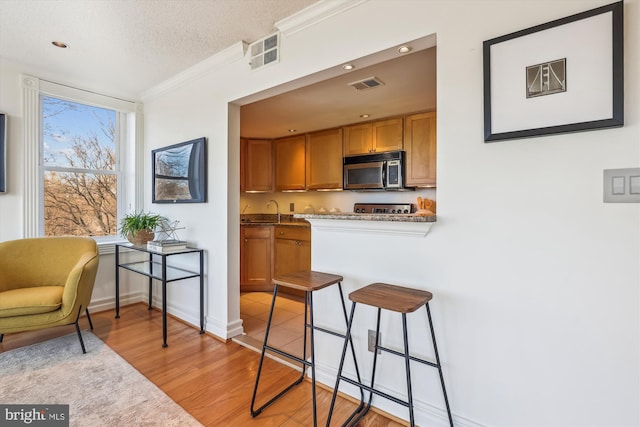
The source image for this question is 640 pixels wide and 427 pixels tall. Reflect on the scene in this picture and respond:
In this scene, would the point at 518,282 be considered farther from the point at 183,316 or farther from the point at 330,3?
the point at 183,316

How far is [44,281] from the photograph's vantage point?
8.85 ft

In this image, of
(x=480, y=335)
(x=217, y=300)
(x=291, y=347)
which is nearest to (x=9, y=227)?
(x=217, y=300)

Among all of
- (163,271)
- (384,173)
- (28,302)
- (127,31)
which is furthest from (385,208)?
(28,302)

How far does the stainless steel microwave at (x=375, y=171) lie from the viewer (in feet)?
11.9

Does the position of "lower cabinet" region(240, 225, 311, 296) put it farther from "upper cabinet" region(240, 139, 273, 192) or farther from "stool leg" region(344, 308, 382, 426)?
"stool leg" region(344, 308, 382, 426)

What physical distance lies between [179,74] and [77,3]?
109cm

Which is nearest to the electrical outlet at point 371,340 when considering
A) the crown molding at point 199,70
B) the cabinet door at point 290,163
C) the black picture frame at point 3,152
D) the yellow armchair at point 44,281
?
the yellow armchair at point 44,281

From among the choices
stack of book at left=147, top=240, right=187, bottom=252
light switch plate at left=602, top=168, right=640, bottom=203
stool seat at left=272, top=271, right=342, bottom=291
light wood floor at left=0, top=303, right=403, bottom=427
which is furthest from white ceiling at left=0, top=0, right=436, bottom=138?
light wood floor at left=0, top=303, right=403, bottom=427

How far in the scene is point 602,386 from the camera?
1.18 meters

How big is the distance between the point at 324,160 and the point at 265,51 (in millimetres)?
2106

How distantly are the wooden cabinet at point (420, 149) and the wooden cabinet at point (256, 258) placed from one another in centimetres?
200

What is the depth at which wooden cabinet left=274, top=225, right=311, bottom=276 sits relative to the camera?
3.99 metres

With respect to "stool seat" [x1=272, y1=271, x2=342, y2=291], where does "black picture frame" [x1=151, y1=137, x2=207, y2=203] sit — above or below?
above

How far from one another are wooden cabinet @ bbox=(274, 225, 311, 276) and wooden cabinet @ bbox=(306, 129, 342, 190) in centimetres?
72
